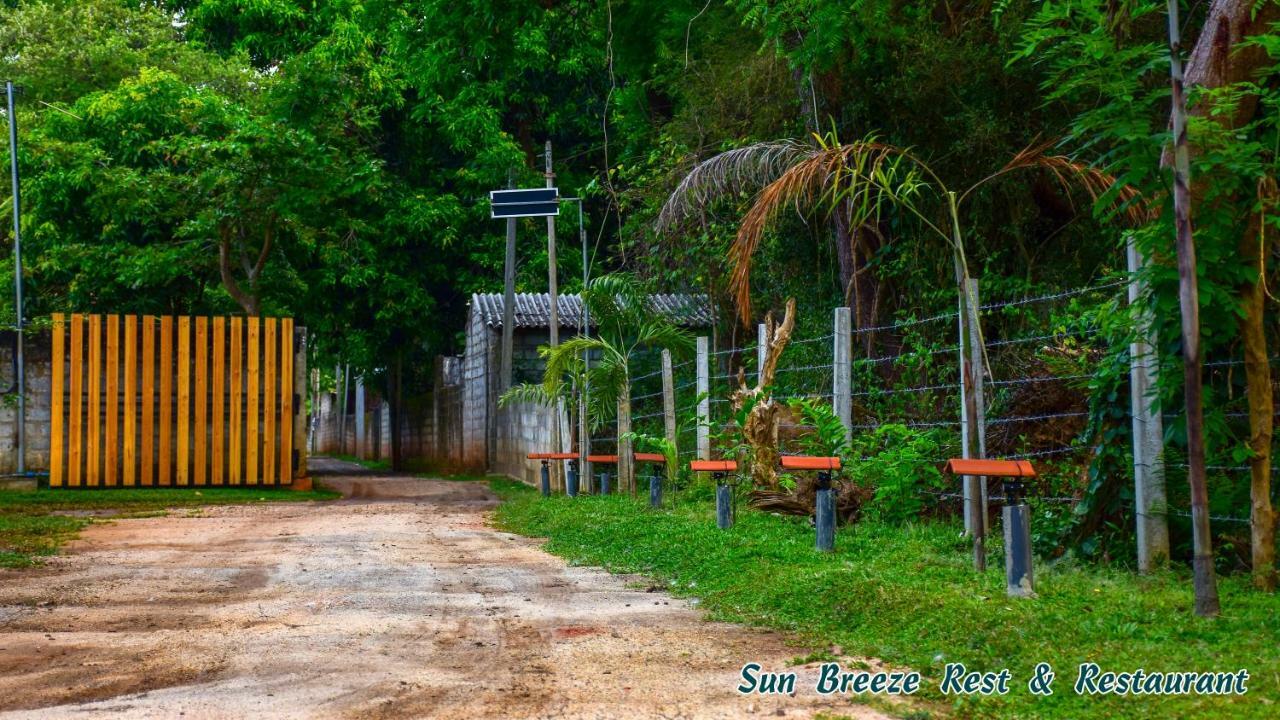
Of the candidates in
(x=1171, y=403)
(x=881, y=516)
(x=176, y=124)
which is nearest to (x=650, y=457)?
(x=881, y=516)

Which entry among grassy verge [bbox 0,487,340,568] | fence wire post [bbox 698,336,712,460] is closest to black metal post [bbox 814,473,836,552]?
fence wire post [bbox 698,336,712,460]

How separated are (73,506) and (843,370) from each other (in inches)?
402

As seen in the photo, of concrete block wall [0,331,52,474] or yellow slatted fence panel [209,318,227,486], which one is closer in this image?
concrete block wall [0,331,52,474]

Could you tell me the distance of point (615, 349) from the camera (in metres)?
15.3

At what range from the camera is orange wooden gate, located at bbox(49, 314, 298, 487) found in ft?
59.4

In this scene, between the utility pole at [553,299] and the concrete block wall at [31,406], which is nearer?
the utility pole at [553,299]

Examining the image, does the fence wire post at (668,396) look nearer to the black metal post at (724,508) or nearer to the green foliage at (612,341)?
the green foliage at (612,341)

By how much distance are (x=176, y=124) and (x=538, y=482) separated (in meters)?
9.91

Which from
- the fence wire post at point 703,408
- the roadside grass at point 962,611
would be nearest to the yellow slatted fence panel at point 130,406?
the fence wire post at point 703,408

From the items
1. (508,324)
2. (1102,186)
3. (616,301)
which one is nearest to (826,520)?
(1102,186)

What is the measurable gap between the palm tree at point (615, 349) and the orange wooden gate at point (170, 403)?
15.9 ft

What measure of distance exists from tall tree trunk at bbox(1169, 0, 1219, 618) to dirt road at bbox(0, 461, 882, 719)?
1720 mm

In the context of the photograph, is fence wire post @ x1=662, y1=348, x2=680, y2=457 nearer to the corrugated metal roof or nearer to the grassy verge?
the corrugated metal roof

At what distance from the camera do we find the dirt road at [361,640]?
466cm
